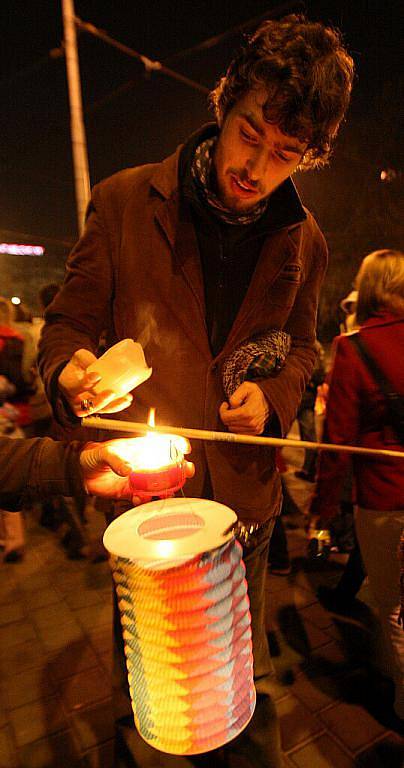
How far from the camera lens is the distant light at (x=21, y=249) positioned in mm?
20719

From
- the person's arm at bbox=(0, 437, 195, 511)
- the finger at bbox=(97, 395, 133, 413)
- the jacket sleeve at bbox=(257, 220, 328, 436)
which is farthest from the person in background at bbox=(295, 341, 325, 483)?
the finger at bbox=(97, 395, 133, 413)

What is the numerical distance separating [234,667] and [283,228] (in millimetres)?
1385

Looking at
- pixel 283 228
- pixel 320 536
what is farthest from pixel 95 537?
pixel 283 228

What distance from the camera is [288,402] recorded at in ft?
5.85

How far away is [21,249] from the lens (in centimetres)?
2139

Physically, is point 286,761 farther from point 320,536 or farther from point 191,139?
point 191,139

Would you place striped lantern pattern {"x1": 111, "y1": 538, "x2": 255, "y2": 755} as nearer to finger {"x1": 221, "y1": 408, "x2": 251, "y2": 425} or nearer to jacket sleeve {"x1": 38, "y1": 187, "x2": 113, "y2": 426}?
finger {"x1": 221, "y1": 408, "x2": 251, "y2": 425}

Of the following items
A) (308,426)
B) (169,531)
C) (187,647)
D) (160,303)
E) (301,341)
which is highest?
(160,303)

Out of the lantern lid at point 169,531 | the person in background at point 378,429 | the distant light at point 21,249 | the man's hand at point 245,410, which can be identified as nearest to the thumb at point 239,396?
the man's hand at point 245,410

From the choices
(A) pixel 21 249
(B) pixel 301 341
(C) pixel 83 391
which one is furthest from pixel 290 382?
(A) pixel 21 249

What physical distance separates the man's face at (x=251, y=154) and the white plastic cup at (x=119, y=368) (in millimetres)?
713

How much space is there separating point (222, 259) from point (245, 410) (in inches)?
21.9

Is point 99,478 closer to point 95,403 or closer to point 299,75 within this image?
point 95,403

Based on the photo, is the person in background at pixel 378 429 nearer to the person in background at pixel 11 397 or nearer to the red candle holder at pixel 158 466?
the red candle holder at pixel 158 466
